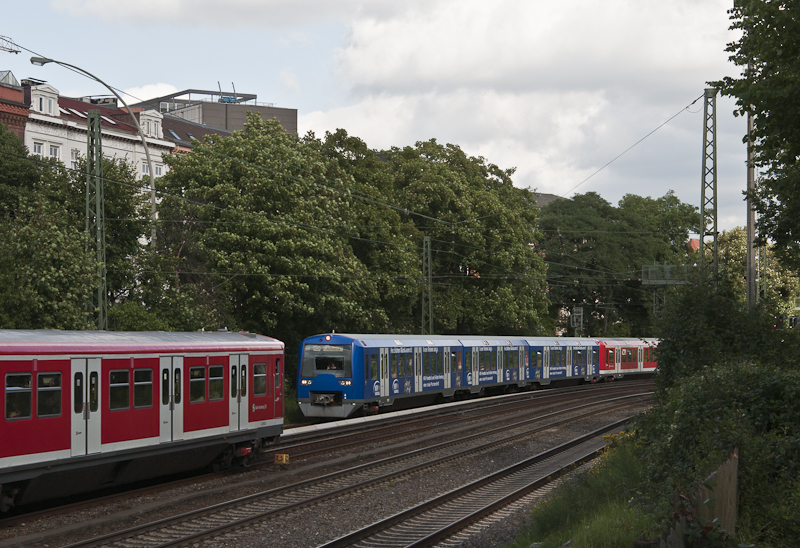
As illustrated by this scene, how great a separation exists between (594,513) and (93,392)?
7.97 meters

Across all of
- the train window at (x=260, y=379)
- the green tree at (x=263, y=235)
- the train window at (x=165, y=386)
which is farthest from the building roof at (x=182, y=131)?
the train window at (x=165, y=386)

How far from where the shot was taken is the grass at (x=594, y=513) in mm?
8953

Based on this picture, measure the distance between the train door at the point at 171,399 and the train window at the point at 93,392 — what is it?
158 centimetres

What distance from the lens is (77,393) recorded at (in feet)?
44.5

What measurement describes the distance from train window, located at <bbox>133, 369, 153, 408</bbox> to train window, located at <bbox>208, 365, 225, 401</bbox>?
1.67m

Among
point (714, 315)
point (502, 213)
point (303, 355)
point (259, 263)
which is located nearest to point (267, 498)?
point (714, 315)

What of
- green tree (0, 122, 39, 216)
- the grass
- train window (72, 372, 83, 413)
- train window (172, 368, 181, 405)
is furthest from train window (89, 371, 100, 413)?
green tree (0, 122, 39, 216)

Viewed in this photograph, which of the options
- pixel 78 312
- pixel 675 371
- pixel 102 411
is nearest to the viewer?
pixel 102 411

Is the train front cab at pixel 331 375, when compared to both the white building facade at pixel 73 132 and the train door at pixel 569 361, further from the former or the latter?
the white building facade at pixel 73 132

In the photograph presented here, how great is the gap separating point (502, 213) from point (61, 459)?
141 ft

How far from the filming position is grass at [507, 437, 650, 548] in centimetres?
895

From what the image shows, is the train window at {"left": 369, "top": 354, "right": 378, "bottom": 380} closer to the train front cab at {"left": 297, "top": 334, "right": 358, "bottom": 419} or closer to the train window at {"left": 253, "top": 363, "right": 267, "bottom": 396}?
the train front cab at {"left": 297, "top": 334, "right": 358, "bottom": 419}

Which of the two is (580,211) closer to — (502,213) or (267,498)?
(502,213)

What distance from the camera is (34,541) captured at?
11367mm
